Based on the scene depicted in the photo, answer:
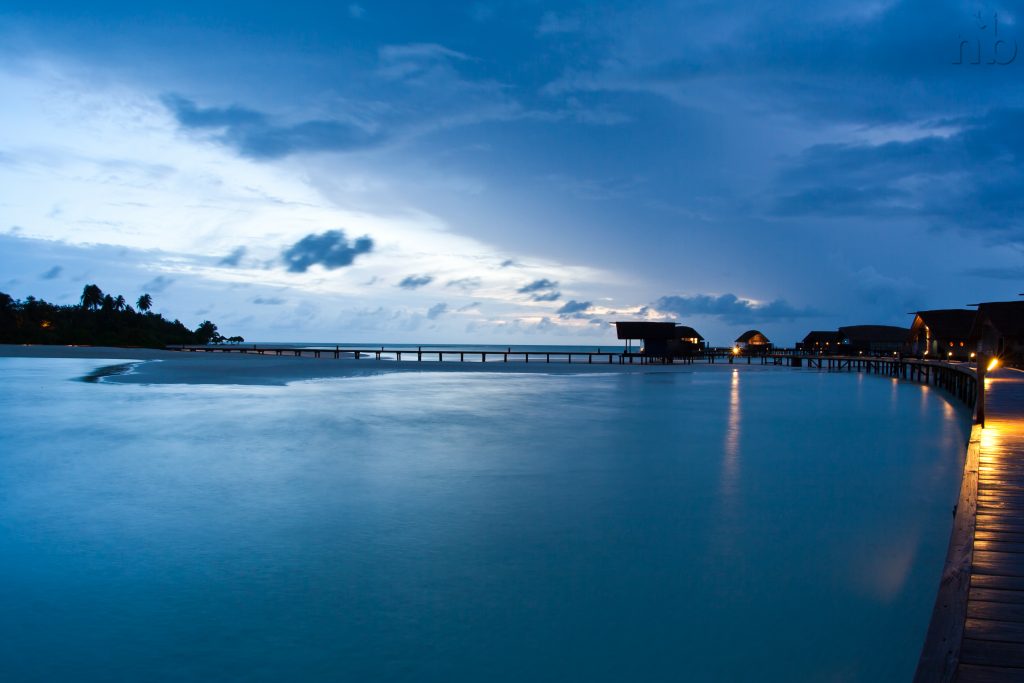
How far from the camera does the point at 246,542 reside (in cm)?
696

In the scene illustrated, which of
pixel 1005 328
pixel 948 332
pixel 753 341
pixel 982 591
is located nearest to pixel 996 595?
pixel 982 591

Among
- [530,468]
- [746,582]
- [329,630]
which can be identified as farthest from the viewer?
[530,468]

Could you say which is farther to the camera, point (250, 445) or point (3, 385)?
point (3, 385)

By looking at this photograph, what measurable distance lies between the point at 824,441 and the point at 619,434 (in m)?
4.41

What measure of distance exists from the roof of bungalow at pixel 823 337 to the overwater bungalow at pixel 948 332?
787 inches

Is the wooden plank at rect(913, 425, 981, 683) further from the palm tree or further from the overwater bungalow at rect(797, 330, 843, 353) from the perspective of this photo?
the palm tree

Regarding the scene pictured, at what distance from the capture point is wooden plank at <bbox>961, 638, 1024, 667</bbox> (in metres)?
2.98

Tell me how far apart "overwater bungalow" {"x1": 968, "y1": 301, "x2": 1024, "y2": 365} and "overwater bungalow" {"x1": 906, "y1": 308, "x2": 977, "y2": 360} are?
5.05 meters

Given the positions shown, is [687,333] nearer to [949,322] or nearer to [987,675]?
[949,322]

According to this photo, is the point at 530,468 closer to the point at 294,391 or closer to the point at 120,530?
the point at 120,530

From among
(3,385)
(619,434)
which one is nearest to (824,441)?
(619,434)

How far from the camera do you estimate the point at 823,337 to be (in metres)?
66.2

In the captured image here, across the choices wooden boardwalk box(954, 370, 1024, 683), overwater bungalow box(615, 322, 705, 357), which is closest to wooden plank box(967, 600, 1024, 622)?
wooden boardwalk box(954, 370, 1024, 683)

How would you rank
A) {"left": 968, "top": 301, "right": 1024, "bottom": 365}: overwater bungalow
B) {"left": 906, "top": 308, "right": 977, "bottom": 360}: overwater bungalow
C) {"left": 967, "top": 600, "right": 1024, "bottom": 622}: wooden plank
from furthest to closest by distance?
{"left": 906, "top": 308, "right": 977, "bottom": 360}: overwater bungalow
{"left": 968, "top": 301, "right": 1024, "bottom": 365}: overwater bungalow
{"left": 967, "top": 600, "right": 1024, "bottom": 622}: wooden plank
